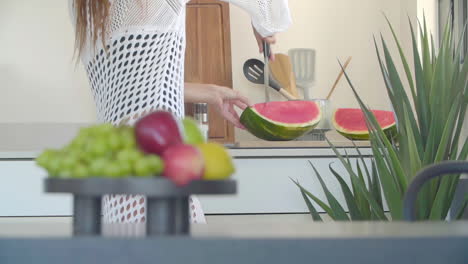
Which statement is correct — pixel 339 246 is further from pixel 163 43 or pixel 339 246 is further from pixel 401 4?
pixel 401 4

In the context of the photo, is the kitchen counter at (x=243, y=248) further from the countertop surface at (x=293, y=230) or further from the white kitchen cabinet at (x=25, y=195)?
the white kitchen cabinet at (x=25, y=195)

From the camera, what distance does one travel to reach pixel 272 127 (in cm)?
244

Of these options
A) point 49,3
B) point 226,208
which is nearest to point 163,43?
point 226,208

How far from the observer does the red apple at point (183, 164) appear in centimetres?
61

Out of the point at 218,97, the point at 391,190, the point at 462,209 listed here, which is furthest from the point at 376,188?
→ the point at 218,97

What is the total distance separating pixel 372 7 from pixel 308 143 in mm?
968

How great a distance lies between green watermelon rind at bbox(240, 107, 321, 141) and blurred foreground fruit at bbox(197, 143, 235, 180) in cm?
174

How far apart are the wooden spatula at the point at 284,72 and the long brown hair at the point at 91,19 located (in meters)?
1.67

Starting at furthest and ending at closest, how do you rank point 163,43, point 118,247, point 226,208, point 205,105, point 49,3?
1. point 49,3
2. point 205,105
3. point 226,208
4. point 163,43
5. point 118,247

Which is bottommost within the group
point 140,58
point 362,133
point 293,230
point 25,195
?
point 25,195

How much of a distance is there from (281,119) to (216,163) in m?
1.87

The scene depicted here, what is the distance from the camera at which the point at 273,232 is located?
64cm

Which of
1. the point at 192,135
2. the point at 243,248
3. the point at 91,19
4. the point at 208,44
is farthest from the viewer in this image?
the point at 208,44

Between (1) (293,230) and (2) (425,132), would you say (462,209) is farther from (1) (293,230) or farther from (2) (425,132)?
(1) (293,230)
